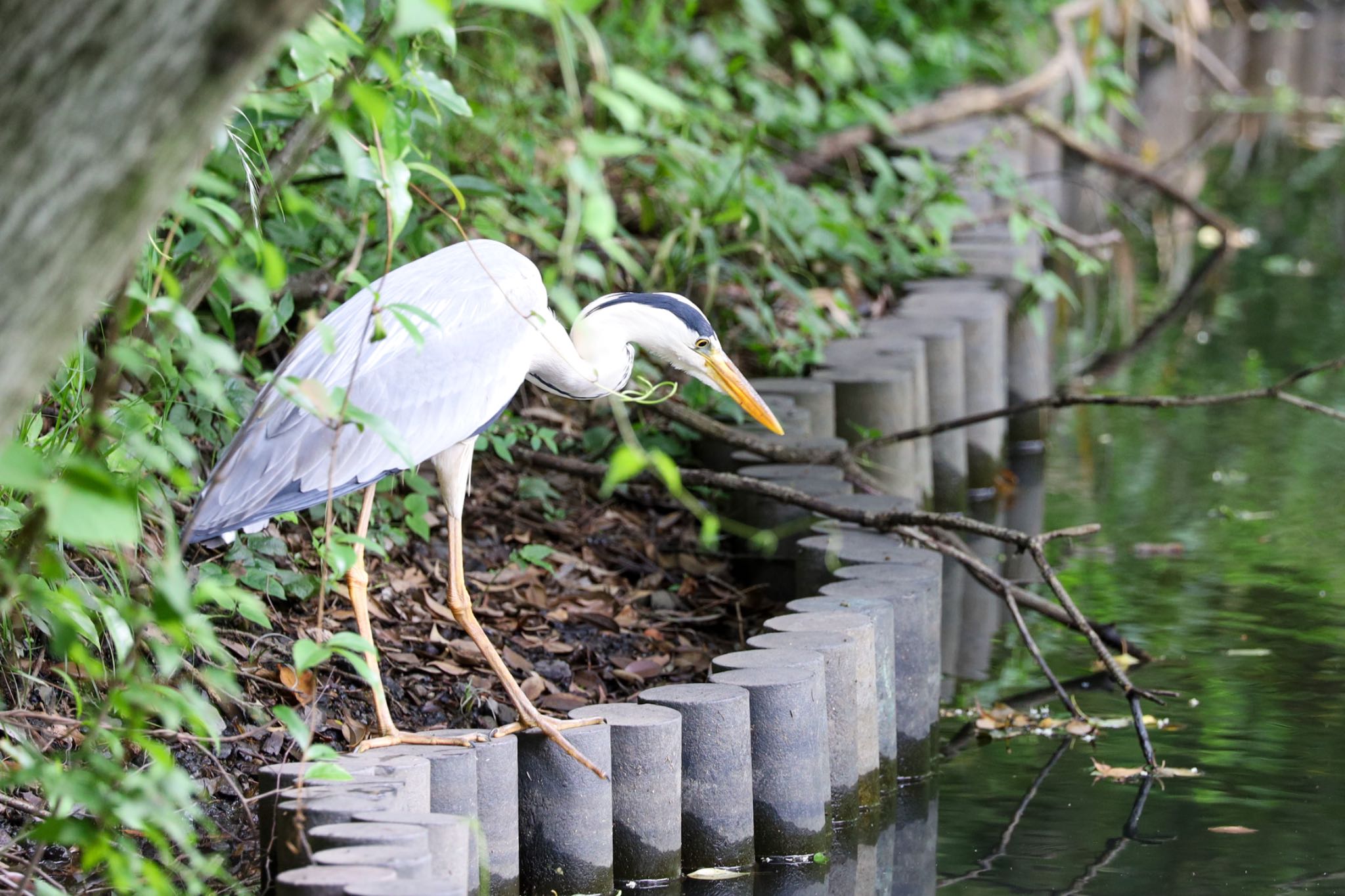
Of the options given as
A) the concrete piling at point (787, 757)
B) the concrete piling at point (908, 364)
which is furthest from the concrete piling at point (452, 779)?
the concrete piling at point (908, 364)

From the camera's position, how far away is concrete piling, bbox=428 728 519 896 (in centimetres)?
312

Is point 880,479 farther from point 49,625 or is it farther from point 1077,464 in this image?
point 49,625

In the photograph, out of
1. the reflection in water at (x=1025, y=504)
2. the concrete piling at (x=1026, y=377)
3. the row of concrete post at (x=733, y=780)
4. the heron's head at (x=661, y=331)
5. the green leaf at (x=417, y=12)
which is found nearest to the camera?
the green leaf at (x=417, y=12)

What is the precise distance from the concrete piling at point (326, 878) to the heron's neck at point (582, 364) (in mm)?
1331

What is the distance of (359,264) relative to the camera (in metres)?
4.85

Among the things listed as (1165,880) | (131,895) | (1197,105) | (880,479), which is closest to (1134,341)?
(880,479)

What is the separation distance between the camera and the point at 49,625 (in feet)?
10.4

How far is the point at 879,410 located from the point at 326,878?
357 cm

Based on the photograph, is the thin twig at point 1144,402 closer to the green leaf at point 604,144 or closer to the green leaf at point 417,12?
the green leaf at point 604,144

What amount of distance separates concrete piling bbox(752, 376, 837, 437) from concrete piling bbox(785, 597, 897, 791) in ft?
5.28

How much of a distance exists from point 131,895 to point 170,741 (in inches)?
31.1

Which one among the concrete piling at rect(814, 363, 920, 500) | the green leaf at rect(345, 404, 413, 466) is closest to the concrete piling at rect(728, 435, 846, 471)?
the concrete piling at rect(814, 363, 920, 500)

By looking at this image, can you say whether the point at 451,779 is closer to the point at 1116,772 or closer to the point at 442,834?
the point at 442,834

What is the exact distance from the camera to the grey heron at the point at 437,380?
10.4ft
